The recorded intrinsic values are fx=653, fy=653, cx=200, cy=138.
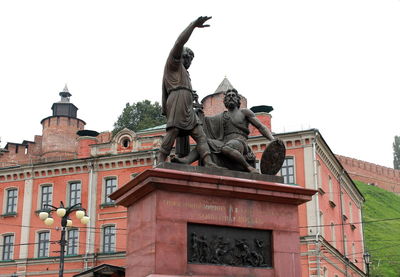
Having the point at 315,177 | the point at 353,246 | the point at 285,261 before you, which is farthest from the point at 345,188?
the point at 285,261

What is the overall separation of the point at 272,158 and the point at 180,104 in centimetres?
201

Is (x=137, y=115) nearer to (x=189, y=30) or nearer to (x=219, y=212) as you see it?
(x=189, y=30)

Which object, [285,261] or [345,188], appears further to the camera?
[345,188]

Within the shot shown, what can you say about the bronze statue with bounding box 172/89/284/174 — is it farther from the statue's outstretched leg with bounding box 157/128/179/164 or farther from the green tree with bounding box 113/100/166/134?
the green tree with bounding box 113/100/166/134

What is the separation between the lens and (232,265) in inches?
429

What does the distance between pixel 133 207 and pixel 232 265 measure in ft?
6.69

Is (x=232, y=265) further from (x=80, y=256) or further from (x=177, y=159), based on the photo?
(x=80, y=256)

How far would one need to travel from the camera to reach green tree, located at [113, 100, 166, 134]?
71.6 meters

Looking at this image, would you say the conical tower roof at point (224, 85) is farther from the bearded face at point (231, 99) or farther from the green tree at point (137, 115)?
the bearded face at point (231, 99)

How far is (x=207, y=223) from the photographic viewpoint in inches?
428

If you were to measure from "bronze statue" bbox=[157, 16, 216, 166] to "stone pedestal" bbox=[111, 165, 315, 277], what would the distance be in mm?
876

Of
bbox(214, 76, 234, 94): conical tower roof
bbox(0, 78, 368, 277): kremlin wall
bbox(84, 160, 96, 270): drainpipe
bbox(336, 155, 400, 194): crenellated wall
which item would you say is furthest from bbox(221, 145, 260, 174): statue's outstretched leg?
bbox(336, 155, 400, 194): crenellated wall

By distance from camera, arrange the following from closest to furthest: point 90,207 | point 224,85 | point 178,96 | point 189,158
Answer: point 189,158, point 178,96, point 90,207, point 224,85

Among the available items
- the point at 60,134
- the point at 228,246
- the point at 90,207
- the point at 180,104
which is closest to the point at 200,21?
the point at 180,104
